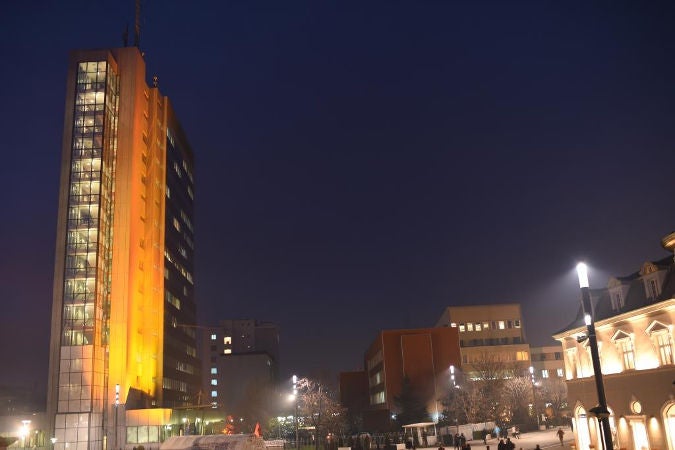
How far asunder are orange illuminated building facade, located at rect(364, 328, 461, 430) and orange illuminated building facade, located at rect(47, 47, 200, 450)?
33141 millimetres

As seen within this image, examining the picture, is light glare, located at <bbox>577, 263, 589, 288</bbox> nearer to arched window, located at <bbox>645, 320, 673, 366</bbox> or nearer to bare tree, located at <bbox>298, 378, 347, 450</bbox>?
arched window, located at <bbox>645, 320, 673, 366</bbox>

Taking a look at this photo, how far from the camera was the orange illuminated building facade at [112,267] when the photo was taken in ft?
265

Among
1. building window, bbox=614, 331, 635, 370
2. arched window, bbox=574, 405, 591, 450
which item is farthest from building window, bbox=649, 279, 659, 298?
arched window, bbox=574, 405, 591, 450

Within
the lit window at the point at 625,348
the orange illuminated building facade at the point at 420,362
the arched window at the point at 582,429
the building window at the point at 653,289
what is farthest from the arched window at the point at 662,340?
the orange illuminated building facade at the point at 420,362

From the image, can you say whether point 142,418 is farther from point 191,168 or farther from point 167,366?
point 191,168

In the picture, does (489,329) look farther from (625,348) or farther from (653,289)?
(653,289)

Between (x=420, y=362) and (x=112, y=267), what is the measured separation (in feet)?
155

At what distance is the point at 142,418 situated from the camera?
8306 centimetres

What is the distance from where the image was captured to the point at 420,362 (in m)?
98.2

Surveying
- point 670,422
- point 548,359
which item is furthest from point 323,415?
point 548,359

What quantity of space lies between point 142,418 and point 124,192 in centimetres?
3102

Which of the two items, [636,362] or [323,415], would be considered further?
[323,415]

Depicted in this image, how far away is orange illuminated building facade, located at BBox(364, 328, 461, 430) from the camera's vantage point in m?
96.1

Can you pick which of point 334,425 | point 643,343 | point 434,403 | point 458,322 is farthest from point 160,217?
point 643,343
